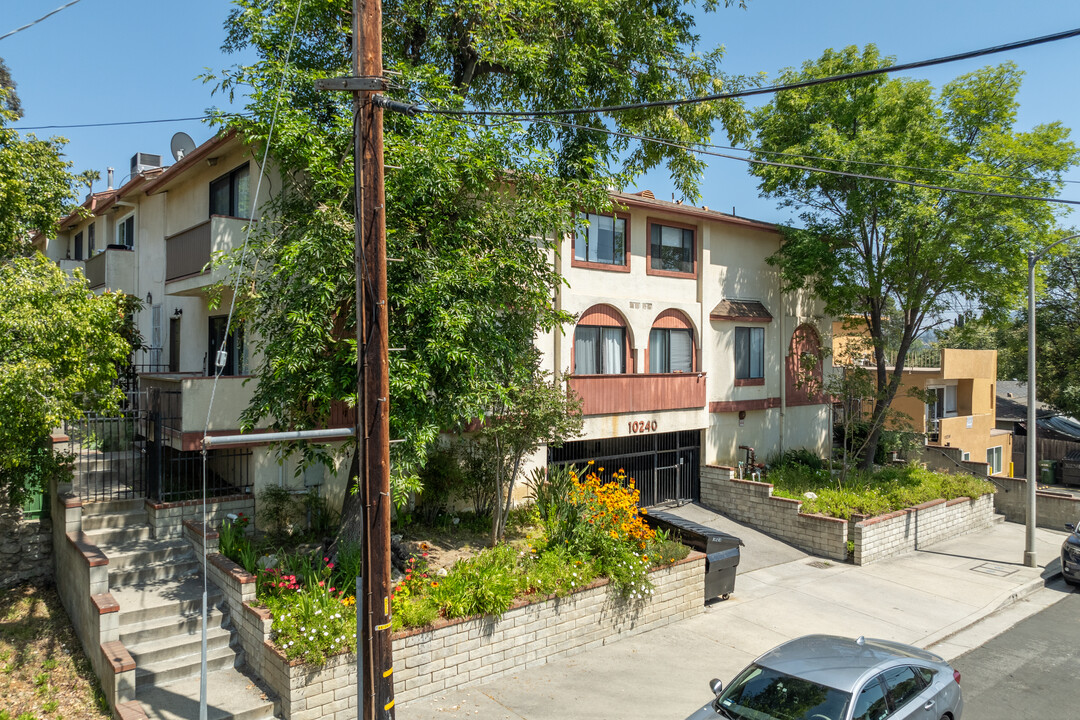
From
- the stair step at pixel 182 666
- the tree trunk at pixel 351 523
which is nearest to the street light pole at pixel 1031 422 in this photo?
the tree trunk at pixel 351 523

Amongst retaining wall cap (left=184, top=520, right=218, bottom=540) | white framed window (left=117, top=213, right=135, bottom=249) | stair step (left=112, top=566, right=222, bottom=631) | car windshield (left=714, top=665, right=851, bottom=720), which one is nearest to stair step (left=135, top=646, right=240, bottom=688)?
stair step (left=112, top=566, right=222, bottom=631)

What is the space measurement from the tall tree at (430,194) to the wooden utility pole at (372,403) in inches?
49.1

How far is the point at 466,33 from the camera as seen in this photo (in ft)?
41.9

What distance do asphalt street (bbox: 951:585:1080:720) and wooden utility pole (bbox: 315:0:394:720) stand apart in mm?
7546

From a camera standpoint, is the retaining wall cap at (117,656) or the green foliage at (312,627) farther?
the green foliage at (312,627)

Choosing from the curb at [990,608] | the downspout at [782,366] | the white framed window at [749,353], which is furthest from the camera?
the downspout at [782,366]

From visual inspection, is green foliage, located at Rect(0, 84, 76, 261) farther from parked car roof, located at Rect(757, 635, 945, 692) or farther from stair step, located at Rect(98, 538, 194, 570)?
parked car roof, located at Rect(757, 635, 945, 692)

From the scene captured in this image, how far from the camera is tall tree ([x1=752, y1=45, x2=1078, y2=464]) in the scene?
17766 mm

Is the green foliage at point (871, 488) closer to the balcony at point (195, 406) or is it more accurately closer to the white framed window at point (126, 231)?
the balcony at point (195, 406)

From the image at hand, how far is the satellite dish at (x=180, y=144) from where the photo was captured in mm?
21047

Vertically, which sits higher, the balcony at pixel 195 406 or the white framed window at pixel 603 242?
the white framed window at pixel 603 242

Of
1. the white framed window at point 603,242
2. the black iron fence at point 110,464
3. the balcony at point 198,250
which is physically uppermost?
the white framed window at point 603,242

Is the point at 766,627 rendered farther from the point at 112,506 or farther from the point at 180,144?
the point at 180,144

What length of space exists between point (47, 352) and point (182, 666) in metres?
4.36
